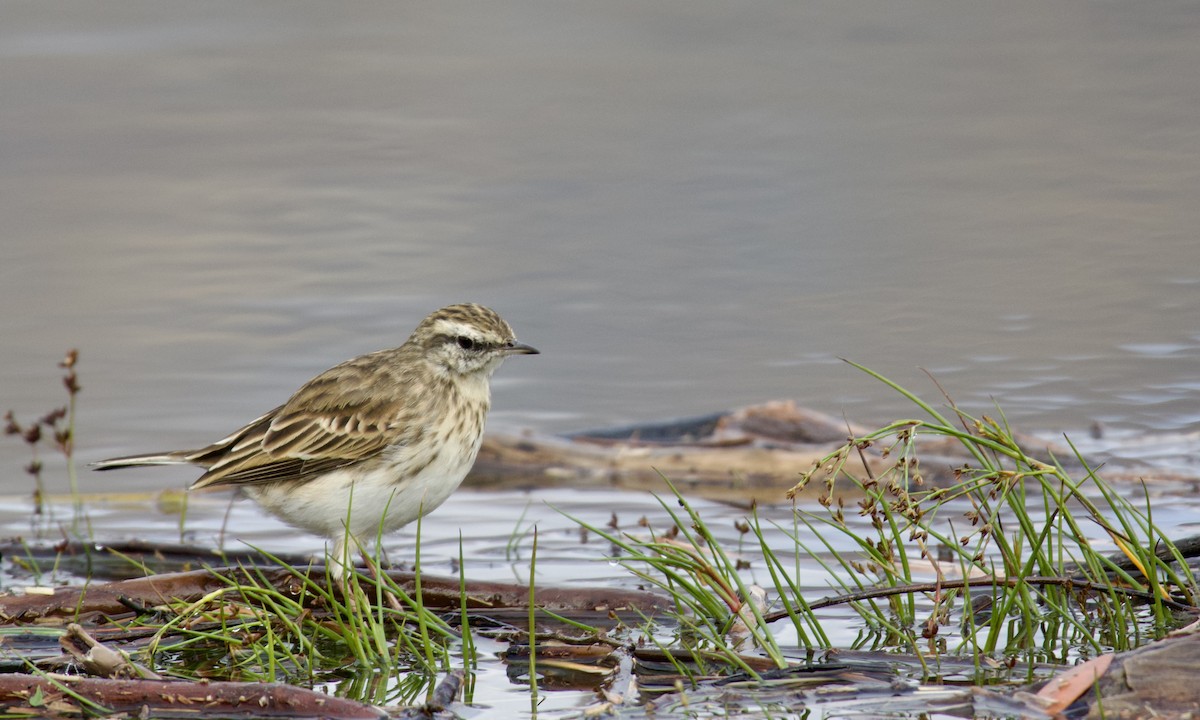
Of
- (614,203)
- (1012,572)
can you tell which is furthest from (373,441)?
(614,203)

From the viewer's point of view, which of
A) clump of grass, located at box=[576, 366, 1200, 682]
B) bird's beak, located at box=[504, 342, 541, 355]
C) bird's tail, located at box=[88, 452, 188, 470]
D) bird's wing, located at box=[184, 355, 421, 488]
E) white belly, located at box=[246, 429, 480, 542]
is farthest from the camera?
bird's beak, located at box=[504, 342, 541, 355]

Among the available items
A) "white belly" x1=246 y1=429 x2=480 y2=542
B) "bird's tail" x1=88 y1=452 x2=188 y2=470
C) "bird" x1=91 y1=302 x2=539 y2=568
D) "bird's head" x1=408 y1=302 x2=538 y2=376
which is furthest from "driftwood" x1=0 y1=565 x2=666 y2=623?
"bird's head" x1=408 y1=302 x2=538 y2=376

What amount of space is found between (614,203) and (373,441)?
465 inches

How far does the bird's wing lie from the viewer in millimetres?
7555

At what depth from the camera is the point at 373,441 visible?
7535mm

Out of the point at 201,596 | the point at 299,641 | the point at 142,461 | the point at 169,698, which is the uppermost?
the point at 142,461

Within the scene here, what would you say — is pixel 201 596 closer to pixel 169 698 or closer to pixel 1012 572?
pixel 169 698

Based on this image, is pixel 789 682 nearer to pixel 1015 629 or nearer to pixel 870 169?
pixel 1015 629

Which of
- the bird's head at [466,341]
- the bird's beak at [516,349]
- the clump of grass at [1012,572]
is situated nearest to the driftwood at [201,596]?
the clump of grass at [1012,572]

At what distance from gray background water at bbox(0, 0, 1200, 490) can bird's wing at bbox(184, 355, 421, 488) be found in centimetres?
294

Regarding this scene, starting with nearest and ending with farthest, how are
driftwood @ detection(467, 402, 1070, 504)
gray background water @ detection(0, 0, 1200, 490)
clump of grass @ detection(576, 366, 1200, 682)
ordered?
clump of grass @ detection(576, 366, 1200, 682)
driftwood @ detection(467, 402, 1070, 504)
gray background water @ detection(0, 0, 1200, 490)

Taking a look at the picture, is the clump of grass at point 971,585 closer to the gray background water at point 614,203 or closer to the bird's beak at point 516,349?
the bird's beak at point 516,349

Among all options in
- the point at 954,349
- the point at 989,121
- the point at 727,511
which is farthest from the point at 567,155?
the point at 727,511

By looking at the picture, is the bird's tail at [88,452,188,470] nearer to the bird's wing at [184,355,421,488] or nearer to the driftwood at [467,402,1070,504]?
the bird's wing at [184,355,421,488]
